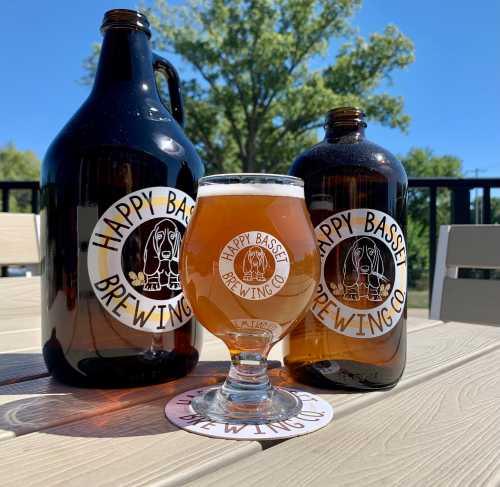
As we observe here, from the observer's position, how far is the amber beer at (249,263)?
52cm

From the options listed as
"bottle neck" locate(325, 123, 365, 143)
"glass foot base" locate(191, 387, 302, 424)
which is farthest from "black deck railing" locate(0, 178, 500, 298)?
"glass foot base" locate(191, 387, 302, 424)

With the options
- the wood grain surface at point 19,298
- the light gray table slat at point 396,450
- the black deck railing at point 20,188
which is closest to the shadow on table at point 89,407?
the light gray table slat at point 396,450

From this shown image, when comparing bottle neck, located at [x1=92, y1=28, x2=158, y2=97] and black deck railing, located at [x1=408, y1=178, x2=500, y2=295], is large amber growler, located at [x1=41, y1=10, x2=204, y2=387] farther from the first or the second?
black deck railing, located at [x1=408, y1=178, x2=500, y2=295]

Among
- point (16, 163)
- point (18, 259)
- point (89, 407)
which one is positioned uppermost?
point (16, 163)

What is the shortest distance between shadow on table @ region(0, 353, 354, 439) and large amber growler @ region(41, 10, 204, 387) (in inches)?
1.0

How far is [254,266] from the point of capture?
1.69 ft

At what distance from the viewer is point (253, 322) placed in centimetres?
53

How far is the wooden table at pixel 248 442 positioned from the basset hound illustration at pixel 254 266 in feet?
0.51

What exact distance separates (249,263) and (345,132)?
0.89 feet

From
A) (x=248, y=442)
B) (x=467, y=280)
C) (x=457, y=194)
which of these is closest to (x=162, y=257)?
(x=248, y=442)

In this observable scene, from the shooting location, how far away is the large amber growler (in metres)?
0.60

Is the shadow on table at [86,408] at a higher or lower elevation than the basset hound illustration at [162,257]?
lower

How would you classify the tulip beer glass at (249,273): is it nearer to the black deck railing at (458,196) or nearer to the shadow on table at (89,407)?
the shadow on table at (89,407)

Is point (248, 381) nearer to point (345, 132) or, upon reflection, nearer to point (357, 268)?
point (357, 268)
